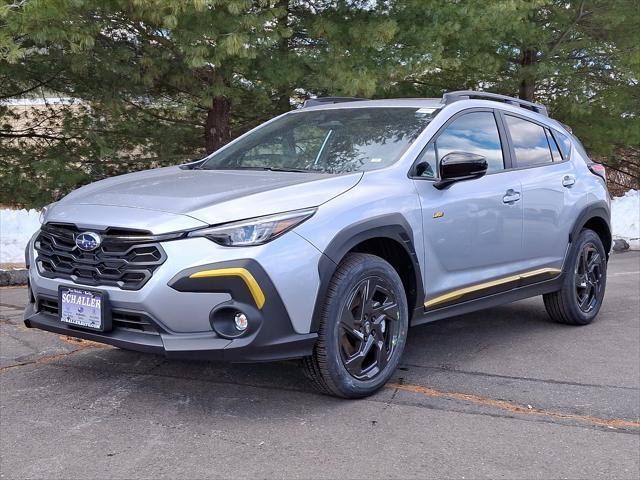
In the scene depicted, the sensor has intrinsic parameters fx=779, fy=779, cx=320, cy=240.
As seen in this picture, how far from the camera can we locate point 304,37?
44.8ft

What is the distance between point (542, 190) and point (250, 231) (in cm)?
288

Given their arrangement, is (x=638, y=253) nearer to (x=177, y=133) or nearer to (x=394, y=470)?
(x=177, y=133)

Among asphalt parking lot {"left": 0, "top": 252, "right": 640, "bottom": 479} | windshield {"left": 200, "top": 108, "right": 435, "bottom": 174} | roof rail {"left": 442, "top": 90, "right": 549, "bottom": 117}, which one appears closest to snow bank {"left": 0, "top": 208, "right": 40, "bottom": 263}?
asphalt parking lot {"left": 0, "top": 252, "right": 640, "bottom": 479}

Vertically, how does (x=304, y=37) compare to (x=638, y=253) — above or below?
above

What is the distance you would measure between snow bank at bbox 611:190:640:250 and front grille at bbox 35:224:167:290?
1138cm

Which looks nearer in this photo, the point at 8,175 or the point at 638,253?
the point at 638,253

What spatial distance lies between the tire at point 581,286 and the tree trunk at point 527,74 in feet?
33.8

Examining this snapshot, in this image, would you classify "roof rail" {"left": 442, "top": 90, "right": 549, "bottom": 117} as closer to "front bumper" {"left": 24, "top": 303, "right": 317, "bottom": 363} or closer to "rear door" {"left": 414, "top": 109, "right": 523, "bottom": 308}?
"rear door" {"left": 414, "top": 109, "right": 523, "bottom": 308}

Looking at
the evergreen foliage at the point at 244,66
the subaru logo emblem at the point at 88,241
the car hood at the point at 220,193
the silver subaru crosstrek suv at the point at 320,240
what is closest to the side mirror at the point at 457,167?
the silver subaru crosstrek suv at the point at 320,240

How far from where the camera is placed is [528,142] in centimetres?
616

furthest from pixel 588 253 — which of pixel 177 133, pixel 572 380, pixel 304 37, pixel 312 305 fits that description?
pixel 177 133

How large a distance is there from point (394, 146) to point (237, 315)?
1.73 meters

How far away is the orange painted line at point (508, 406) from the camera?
4309 mm

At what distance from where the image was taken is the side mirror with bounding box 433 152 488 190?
4902mm
